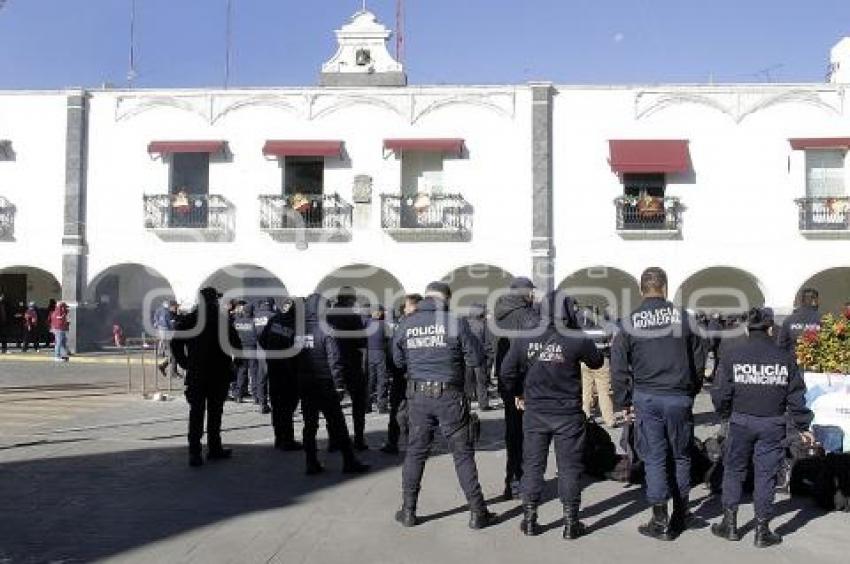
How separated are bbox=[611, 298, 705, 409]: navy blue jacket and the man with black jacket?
14.6 ft

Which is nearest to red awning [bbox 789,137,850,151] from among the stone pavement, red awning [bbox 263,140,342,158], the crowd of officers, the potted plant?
red awning [bbox 263,140,342,158]

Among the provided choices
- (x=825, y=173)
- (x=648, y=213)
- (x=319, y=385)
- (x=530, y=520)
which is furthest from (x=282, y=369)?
(x=825, y=173)

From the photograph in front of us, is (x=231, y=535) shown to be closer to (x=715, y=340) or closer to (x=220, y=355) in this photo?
(x=220, y=355)

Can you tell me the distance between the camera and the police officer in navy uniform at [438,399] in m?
6.47

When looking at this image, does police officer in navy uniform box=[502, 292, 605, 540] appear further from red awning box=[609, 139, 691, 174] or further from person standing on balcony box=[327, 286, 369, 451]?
red awning box=[609, 139, 691, 174]

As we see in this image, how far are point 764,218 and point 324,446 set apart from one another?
15317 mm

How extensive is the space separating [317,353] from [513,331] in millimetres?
2422

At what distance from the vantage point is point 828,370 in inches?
366

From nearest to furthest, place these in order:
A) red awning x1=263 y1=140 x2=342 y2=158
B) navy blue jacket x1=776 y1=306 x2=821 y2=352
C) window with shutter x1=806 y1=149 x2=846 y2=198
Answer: navy blue jacket x1=776 y1=306 x2=821 y2=352
window with shutter x1=806 y1=149 x2=846 y2=198
red awning x1=263 y1=140 x2=342 y2=158

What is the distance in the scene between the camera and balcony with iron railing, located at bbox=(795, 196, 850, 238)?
69.3 ft

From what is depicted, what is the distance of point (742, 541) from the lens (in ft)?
20.5

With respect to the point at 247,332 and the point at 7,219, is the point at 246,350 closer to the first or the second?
the point at 247,332

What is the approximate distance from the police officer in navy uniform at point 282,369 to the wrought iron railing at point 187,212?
44.1ft

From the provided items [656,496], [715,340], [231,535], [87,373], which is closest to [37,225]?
[87,373]
